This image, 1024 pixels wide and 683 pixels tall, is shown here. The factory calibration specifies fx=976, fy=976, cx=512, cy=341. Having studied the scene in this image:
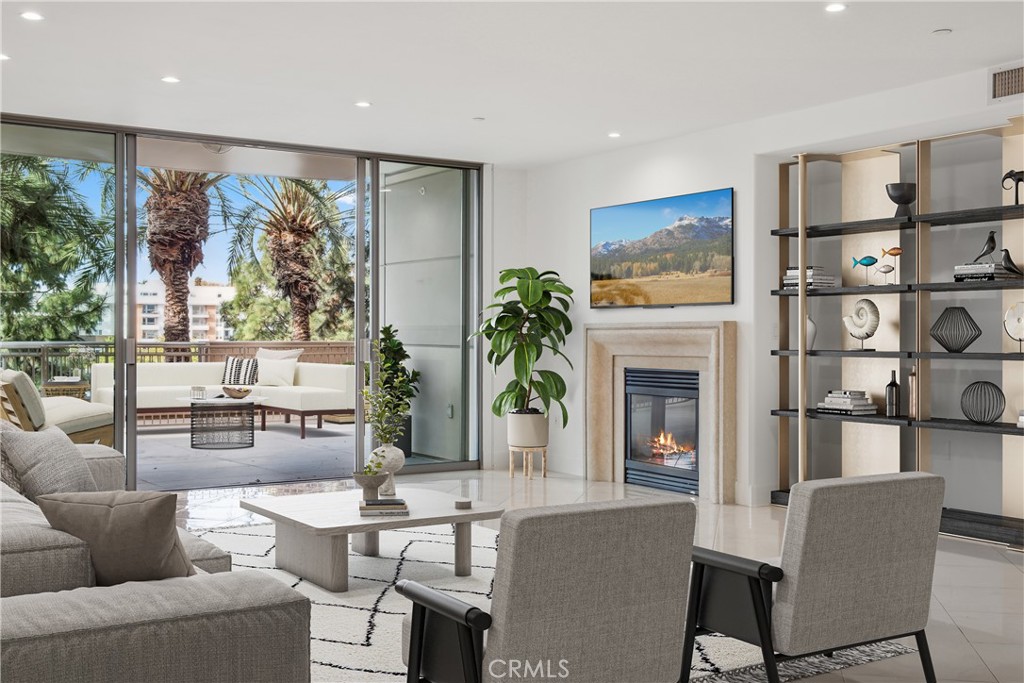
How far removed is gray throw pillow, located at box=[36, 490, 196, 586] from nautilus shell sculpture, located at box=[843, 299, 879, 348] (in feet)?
16.7

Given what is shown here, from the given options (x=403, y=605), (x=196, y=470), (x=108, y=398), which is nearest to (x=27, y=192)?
(x=108, y=398)

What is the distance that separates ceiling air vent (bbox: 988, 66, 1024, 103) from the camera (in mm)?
5062

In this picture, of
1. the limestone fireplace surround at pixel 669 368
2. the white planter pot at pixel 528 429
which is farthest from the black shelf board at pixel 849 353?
the white planter pot at pixel 528 429

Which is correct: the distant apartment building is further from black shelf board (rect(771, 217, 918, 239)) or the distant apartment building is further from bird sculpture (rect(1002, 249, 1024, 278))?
bird sculpture (rect(1002, 249, 1024, 278))

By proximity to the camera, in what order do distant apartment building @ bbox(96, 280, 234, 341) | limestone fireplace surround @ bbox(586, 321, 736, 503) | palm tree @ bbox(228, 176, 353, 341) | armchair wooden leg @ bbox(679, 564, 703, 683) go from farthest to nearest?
distant apartment building @ bbox(96, 280, 234, 341)
palm tree @ bbox(228, 176, 353, 341)
limestone fireplace surround @ bbox(586, 321, 736, 503)
armchair wooden leg @ bbox(679, 564, 703, 683)

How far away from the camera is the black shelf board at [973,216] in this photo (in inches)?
216

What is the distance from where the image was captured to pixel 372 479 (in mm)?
4453

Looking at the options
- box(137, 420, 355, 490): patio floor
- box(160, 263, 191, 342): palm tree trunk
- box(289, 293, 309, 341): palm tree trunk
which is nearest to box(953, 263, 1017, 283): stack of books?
box(137, 420, 355, 490): patio floor

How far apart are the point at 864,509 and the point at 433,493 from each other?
2612 millimetres

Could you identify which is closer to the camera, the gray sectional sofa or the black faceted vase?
the gray sectional sofa

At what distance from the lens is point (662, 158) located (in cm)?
Result: 737

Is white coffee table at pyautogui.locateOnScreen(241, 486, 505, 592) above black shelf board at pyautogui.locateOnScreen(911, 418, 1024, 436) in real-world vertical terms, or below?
below

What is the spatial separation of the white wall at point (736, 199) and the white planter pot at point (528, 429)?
16.1 inches

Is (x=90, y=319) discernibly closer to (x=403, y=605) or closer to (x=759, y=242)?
(x=403, y=605)
